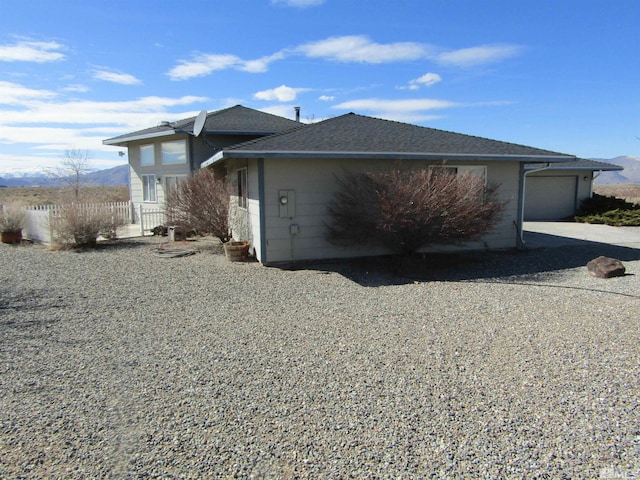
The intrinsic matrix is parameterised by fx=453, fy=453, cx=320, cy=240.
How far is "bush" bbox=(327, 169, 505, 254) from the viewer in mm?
8500

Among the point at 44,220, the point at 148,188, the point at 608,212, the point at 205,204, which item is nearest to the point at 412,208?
the point at 205,204

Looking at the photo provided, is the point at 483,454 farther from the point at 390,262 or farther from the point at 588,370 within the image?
the point at 390,262

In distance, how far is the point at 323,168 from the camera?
31.7 ft

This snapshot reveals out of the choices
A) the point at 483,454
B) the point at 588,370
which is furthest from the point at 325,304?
the point at 483,454

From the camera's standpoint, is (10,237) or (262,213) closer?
(262,213)

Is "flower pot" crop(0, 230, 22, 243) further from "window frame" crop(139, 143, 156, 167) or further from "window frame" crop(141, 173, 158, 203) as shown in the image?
"window frame" crop(139, 143, 156, 167)

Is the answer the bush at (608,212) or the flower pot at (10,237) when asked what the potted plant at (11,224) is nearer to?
the flower pot at (10,237)

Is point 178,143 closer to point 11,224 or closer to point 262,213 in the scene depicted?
point 11,224

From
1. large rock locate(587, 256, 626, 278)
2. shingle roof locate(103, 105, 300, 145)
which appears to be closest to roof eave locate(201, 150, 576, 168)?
large rock locate(587, 256, 626, 278)

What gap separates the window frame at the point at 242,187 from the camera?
11.2m

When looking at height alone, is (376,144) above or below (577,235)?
above

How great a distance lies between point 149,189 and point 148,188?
65mm

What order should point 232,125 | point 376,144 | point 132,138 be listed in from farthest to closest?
point 132,138
point 232,125
point 376,144

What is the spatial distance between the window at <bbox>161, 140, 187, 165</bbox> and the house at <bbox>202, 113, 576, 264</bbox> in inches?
236
